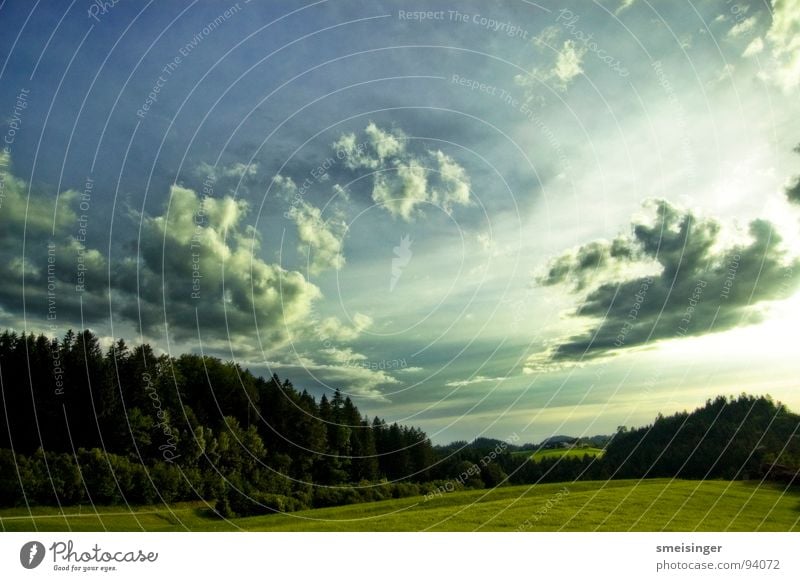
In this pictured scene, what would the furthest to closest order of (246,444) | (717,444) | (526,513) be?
(246,444) < (717,444) < (526,513)

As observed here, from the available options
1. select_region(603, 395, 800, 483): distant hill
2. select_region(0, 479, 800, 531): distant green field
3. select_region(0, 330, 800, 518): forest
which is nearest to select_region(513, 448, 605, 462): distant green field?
select_region(0, 330, 800, 518): forest

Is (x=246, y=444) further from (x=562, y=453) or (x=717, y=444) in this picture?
(x=717, y=444)

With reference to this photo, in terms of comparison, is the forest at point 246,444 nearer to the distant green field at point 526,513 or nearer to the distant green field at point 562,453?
the distant green field at point 562,453

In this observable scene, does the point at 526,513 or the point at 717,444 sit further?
the point at 717,444

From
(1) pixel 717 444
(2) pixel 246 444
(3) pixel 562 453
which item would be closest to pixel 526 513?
(3) pixel 562 453

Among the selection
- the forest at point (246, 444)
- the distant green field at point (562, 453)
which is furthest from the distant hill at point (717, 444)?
the distant green field at point (562, 453)

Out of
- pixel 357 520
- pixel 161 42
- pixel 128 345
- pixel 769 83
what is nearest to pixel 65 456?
pixel 128 345

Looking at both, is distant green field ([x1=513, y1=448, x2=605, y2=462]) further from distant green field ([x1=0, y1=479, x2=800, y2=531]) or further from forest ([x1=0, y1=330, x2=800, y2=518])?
distant green field ([x1=0, y1=479, x2=800, y2=531])
